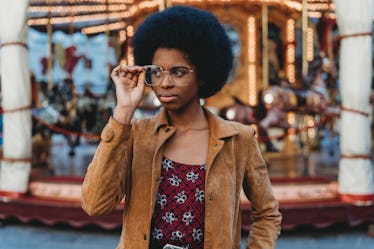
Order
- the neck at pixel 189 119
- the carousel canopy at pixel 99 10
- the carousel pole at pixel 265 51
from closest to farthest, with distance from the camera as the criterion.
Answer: the neck at pixel 189 119
the carousel pole at pixel 265 51
the carousel canopy at pixel 99 10

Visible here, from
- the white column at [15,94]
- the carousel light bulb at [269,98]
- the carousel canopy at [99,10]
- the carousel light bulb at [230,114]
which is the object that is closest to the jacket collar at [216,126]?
Result: the white column at [15,94]

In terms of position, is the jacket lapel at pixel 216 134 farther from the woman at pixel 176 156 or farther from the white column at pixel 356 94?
the white column at pixel 356 94

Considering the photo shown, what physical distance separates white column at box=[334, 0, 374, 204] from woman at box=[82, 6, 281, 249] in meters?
3.74

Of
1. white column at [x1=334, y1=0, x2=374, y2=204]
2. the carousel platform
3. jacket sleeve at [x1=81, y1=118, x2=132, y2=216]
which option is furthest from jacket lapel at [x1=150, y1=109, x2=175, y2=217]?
white column at [x1=334, y1=0, x2=374, y2=204]

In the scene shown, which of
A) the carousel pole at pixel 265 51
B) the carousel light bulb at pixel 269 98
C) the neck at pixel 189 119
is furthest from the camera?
the carousel pole at pixel 265 51

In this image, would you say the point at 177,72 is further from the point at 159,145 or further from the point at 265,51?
the point at 265,51

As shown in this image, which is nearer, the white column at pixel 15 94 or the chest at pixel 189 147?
the chest at pixel 189 147

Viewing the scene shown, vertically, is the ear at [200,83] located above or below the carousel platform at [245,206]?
above

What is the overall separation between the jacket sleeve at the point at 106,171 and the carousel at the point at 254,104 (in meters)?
0.58

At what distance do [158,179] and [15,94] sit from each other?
14.4 feet

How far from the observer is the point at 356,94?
16.4ft

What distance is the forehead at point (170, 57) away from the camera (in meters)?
1.47

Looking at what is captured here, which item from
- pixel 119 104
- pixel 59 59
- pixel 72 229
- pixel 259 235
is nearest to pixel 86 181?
pixel 119 104

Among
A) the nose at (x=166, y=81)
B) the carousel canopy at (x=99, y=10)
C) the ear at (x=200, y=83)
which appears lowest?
the ear at (x=200, y=83)
